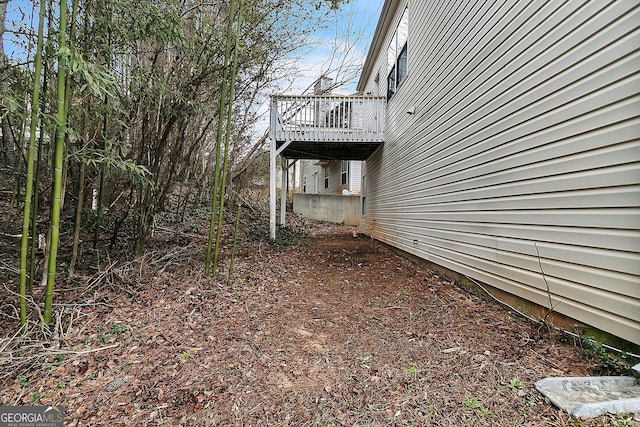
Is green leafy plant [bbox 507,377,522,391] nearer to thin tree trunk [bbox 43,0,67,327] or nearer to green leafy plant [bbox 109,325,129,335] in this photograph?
green leafy plant [bbox 109,325,129,335]

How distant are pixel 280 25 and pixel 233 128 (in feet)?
9.50

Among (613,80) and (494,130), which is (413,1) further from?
(613,80)

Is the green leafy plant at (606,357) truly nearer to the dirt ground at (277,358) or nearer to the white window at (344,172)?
the dirt ground at (277,358)

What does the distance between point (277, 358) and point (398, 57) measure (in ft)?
22.7

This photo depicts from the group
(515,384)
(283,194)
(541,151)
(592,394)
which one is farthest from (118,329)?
(283,194)

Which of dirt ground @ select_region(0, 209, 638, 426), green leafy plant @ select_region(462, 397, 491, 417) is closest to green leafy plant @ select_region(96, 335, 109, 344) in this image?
dirt ground @ select_region(0, 209, 638, 426)

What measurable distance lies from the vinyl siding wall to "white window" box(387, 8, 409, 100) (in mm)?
1565

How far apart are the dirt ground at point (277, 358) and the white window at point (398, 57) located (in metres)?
4.95

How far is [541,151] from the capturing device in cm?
248

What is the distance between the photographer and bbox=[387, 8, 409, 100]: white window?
6.34m

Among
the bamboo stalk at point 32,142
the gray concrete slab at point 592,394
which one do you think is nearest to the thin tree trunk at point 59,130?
the bamboo stalk at point 32,142

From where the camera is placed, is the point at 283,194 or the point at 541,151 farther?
the point at 283,194

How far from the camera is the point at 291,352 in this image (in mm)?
2346

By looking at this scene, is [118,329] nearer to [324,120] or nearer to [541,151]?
[541,151]
